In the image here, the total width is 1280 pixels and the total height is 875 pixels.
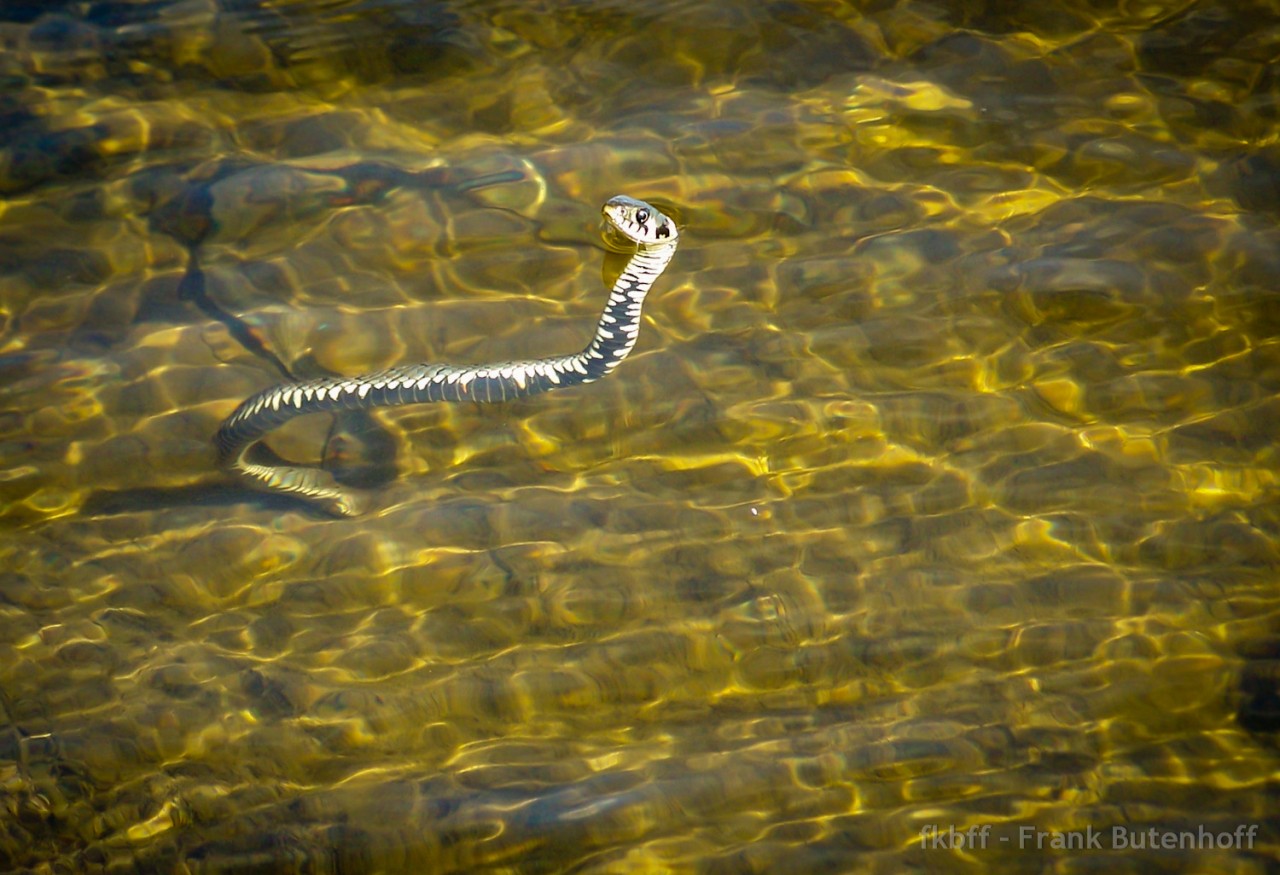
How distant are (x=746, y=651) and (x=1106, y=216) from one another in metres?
3.11

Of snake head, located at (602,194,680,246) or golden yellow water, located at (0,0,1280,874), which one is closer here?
golden yellow water, located at (0,0,1280,874)

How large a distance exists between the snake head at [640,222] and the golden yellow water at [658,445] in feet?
1.39

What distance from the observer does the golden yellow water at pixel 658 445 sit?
11.5ft

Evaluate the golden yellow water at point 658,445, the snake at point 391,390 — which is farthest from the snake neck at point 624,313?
the golden yellow water at point 658,445

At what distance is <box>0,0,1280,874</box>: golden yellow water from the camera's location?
11.5 feet

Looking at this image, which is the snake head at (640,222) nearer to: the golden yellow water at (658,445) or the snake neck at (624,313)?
the snake neck at (624,313)

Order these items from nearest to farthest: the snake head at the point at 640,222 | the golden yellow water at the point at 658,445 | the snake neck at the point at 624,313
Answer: the golden yellow water at the point at 658,445 → the snake neck at the point at 624,313 → the snake head at the point at 640,222

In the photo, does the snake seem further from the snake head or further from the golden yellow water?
the golden yellow water

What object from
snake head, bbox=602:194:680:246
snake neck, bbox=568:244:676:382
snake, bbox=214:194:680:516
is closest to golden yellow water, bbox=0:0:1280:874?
snake, bbox=214:194:680:516

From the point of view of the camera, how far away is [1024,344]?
4453 millimetres

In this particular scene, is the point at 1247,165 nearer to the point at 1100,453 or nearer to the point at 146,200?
the point at 1100,453

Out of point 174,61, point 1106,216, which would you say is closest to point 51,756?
point 174,61

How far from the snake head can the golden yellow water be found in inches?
16.6

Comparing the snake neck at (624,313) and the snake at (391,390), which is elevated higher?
the snake neck at (624,313)
